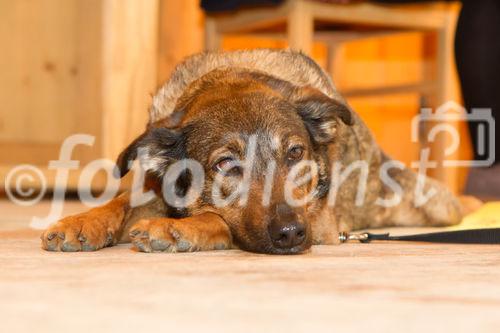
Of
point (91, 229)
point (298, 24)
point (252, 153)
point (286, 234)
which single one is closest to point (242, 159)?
point (252, 153)

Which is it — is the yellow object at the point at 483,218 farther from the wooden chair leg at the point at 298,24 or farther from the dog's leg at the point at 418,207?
the wooden chair leg at the point at 298,24

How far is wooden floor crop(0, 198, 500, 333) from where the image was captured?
1.08 metres

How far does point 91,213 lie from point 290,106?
0.62 m

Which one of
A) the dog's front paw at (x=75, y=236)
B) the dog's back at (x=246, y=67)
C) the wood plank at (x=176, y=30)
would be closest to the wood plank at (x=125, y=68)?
the dog's back at (x=246, y=67)

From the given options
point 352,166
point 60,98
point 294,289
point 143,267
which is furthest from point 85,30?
point 294,289

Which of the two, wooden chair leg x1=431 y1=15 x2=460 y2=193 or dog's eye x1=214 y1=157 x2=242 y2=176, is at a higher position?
wooden chair leg x1=431 y1=15 x2=460 y2=193

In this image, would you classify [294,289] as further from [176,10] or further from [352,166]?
[176,10]

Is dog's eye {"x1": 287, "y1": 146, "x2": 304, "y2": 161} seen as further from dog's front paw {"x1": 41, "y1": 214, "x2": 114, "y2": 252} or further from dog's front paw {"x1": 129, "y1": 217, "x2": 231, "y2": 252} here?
dog's front paw {"x1": 41, "y1": 214, "x2": 114, "y2": 252}

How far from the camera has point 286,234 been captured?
1.83m

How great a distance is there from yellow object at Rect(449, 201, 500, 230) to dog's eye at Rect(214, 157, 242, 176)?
3.74 feet

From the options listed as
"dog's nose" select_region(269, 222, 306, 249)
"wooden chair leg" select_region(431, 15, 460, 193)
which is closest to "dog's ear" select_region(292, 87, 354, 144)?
"dog's nose" select_region(269, 222, 306, 249)

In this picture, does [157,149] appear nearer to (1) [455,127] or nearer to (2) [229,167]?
(2) [229,167]

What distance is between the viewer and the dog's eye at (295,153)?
6.82 feet

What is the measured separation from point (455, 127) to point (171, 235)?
140 inches
